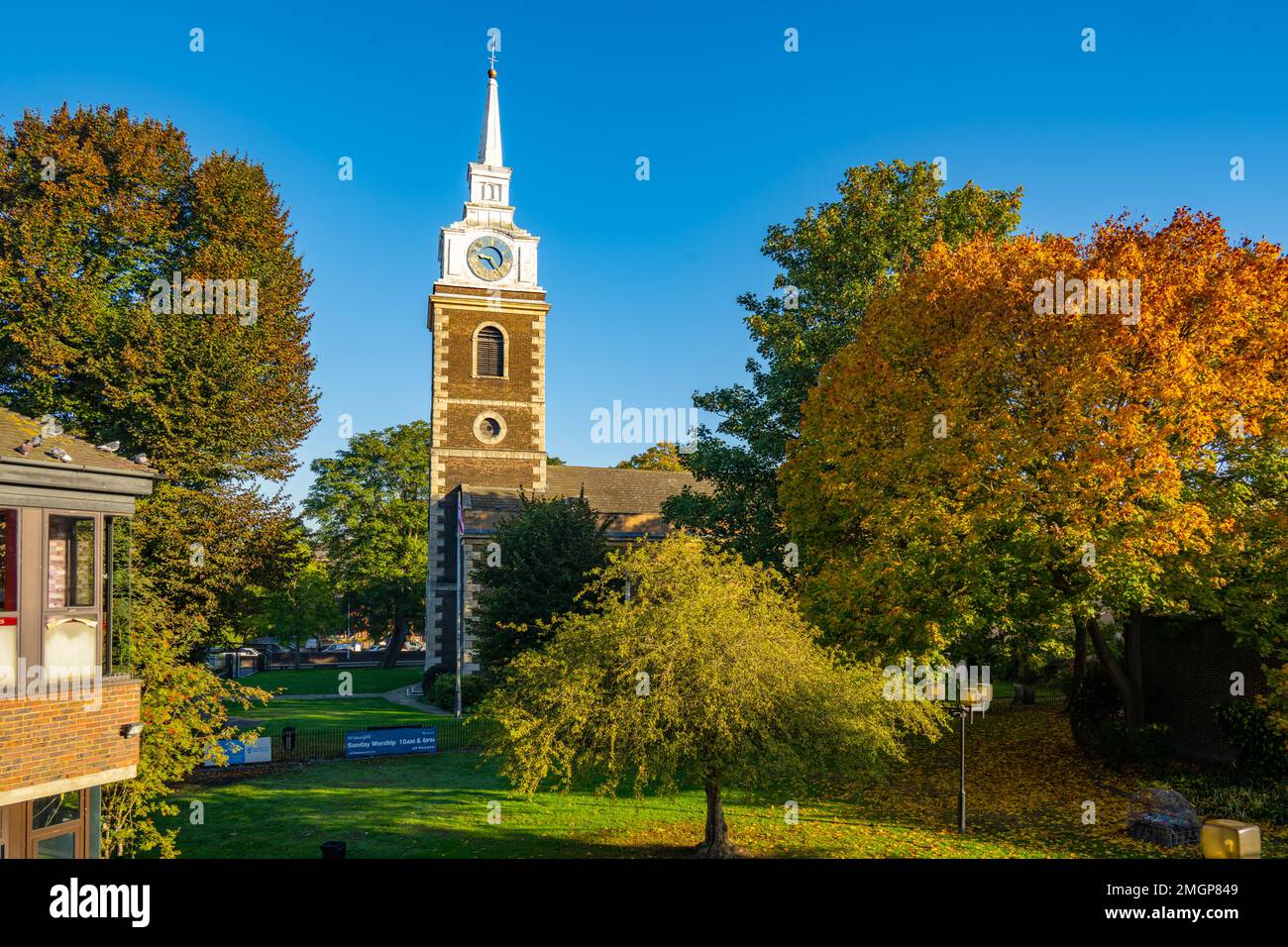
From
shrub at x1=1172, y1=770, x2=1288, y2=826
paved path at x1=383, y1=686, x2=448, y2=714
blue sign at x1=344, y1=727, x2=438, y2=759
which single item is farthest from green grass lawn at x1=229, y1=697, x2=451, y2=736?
shrub at x1=1172, y1=770, x2=1288, y2=826

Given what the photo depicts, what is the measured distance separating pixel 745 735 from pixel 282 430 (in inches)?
923

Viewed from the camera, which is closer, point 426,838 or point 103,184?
point 426,838

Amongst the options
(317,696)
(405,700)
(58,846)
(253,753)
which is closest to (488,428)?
(405,700)

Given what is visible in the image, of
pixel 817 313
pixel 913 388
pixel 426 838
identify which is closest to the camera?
pixel 426 838

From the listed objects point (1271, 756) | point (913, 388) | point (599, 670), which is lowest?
point (1271, 756)

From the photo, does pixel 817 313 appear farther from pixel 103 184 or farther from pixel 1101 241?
pixel 103 184

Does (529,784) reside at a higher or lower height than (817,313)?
lower

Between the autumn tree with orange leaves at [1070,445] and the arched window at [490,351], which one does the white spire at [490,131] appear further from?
the autumn tree with orange leaves at [1070,445]

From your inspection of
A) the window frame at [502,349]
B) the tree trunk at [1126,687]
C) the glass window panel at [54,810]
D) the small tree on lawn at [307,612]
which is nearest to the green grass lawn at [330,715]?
the small tree on lawn at [307,612]

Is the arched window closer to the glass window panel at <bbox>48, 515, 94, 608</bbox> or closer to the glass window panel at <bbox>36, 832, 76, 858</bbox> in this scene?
the glass window panel at <bbox>48, 515, 94, 608</bbox>

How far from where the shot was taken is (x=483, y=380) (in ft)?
151

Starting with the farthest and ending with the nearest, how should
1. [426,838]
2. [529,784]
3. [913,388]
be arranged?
[913,388] → [426,838] → [529,784]
